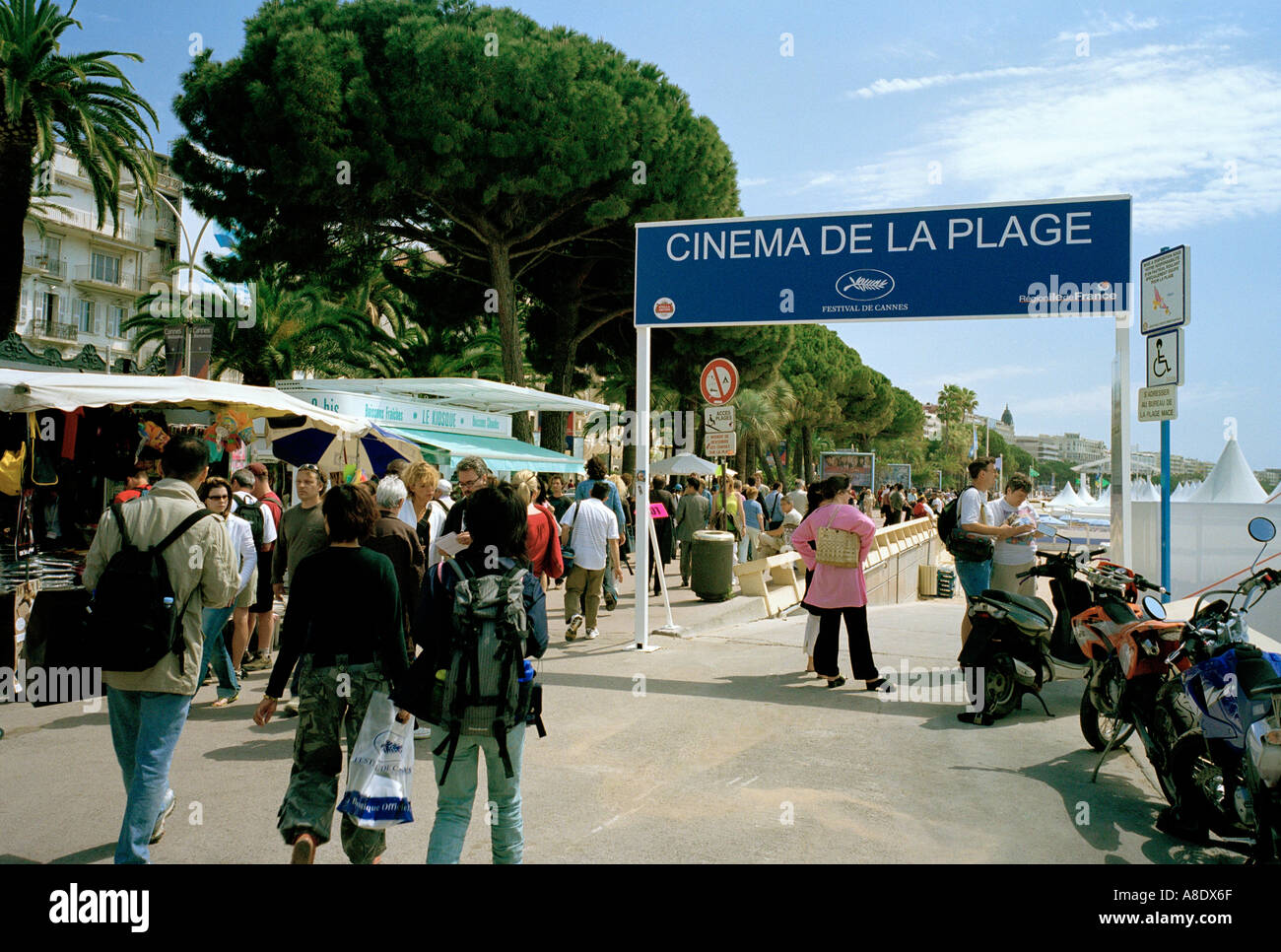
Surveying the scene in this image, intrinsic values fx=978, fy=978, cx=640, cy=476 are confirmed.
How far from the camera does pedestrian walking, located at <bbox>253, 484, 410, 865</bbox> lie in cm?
376

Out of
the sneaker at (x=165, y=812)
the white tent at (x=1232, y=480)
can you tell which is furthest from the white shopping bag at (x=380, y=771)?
the white tent at (x=1232, y=480)

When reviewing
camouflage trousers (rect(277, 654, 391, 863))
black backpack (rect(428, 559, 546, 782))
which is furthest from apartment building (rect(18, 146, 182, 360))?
black backpack (rect(428, 559, 546, 782))

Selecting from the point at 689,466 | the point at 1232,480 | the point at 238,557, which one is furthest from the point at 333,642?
the point at 689,466

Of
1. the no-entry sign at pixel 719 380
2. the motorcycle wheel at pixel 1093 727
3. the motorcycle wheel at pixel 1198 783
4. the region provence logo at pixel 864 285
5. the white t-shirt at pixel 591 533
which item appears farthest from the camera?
the no-entry sign at pixel 719 380

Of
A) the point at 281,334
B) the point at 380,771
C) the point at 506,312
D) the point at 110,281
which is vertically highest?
the point at 110,281

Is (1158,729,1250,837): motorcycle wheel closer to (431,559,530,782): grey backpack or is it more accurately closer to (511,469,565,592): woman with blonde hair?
(431,559,530,782): grey backpack

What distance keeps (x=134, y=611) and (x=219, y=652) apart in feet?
11.2

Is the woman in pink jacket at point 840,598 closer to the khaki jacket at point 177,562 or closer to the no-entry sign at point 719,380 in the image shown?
the no-entry sign at point 719,380

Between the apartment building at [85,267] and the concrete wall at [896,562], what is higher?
the apartment building at [85,267]

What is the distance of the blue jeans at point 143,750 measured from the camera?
3.87 metres

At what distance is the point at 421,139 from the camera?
61.6ft

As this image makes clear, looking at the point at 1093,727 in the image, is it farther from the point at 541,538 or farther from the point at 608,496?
the point at 608,496
